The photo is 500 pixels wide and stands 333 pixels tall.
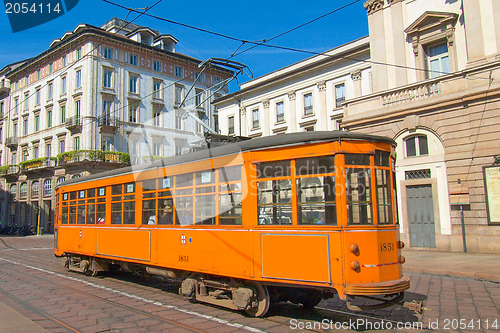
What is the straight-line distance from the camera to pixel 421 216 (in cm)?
1675

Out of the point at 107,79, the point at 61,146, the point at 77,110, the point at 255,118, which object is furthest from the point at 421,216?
the point at 61,146

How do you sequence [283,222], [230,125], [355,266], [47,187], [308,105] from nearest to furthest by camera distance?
[355,266] → [283,222] → [308,105] → [230,125] → [47,187]

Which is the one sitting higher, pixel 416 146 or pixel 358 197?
pixel 416 146

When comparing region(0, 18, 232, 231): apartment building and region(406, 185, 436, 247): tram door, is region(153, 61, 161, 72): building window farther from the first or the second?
region(406, 185, 436, 247): tram door

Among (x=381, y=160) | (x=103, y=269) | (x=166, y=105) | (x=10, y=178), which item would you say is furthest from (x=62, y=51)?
(x=381, y=160)

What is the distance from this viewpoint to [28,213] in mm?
42406

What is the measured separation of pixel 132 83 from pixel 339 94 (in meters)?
21.8

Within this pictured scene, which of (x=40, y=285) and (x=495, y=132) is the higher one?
(x=495, y=132)

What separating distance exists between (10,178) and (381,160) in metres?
48.3

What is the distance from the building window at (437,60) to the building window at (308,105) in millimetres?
9734

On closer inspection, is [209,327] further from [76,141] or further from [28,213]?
[28,213]

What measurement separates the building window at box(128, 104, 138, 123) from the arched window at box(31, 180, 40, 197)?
11.9 m

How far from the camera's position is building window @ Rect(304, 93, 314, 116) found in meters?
26.8

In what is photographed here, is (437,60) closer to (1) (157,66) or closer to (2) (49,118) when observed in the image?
(1) (157,66)
